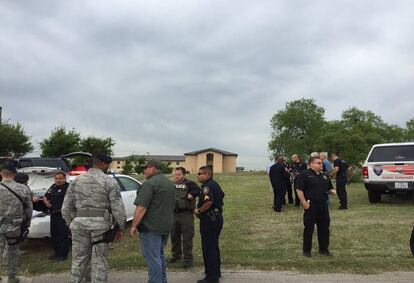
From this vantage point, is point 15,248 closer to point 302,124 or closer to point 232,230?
point 232,230

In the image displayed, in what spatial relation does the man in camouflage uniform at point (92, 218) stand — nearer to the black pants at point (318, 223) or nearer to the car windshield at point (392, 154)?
the black pants at point (318, 223)

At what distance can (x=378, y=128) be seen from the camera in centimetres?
7712

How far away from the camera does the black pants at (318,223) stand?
308 inches

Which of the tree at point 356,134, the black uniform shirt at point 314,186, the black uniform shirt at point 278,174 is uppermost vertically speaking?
the tree at point 356,134

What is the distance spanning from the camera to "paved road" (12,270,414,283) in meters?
6.62

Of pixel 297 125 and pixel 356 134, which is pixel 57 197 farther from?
Result: pixel 297 125

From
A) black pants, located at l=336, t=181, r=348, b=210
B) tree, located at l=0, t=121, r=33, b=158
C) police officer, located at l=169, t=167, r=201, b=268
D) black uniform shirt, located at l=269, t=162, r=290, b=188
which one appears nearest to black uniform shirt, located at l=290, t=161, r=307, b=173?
black uniform shirt, located at l=269, t=162, r=290, b=188

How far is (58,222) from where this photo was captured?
8.22m

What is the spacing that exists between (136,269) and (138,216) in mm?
2102

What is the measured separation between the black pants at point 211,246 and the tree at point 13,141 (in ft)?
115

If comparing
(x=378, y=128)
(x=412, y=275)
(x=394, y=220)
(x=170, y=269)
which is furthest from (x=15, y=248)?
(x=378, y=128)

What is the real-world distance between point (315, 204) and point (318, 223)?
372 millimetres

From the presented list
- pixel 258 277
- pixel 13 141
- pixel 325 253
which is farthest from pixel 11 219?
pixel 13 141

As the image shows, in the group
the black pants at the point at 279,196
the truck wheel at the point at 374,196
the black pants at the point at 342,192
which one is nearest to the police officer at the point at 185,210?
the black pants at the point at 279,196
